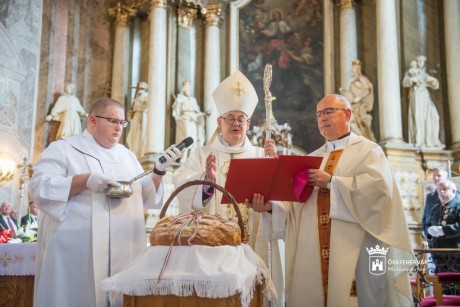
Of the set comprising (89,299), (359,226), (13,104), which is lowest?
(89,299)

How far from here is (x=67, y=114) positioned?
1112 cm

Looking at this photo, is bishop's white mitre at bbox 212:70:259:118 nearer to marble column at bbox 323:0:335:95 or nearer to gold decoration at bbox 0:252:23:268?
gold decoration at bbox 0:252:23:268

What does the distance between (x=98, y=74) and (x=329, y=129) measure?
9.19 meters

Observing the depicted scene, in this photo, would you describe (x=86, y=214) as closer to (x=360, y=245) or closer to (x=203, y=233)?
(x=203, y=233)

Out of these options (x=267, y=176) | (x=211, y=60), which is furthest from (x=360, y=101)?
(x=267, y=176)

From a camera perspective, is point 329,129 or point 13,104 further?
point 13,104

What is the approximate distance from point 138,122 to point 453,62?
6550mm

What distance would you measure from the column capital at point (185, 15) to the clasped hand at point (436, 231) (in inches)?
289

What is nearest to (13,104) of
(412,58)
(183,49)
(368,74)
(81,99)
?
(81,99)

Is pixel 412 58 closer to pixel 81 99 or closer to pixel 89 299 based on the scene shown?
pixel 81 99

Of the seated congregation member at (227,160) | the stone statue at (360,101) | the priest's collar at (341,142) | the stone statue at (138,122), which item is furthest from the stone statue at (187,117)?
the priest's collar at (341,142)

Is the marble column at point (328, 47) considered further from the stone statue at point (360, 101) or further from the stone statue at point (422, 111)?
the stone statue at point (422, 111)

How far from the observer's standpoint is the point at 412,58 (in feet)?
36.4

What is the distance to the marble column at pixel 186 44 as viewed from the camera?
1187 centimetres
